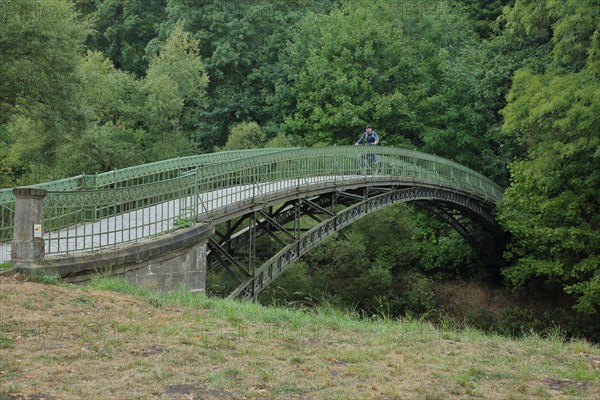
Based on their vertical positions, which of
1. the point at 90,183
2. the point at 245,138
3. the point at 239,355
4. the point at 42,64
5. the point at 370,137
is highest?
the point at 245,138

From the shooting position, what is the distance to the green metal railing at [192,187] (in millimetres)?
13062

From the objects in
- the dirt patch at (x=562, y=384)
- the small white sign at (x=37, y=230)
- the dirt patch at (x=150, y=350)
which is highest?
the small white sign at (x=37, y=230)

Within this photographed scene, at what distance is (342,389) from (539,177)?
74.7 feet

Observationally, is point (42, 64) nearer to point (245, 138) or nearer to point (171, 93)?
point (171, 93)

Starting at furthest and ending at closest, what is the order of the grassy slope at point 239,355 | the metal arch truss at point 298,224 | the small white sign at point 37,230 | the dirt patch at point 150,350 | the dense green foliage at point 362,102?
the dense green foliage at point 362,102 → the metal arch truss at point 298,224 → the small white sign at point 37,230 → the dirt patch at point 150,350 → the grassy slope at point 239,355

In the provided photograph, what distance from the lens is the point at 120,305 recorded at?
10.3m

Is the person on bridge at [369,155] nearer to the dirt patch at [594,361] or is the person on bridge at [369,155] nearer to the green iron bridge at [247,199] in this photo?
the green iron bridge at [247,199]

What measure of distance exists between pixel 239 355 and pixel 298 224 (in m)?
12.7

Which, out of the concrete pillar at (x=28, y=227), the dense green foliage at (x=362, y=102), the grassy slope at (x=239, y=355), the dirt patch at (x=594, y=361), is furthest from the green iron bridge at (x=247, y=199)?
the dirt patch at (x=594, y=361)

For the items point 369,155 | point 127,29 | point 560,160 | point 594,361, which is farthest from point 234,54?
point 594,361

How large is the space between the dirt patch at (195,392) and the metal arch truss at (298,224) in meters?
10.0

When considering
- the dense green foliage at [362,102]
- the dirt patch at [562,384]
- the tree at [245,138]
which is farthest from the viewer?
the tree at [245,138]

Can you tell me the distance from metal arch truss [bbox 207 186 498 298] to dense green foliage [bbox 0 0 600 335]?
5.33ft

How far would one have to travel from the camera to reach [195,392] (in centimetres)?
721
